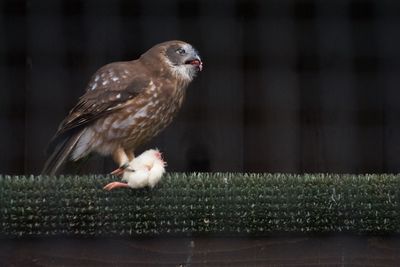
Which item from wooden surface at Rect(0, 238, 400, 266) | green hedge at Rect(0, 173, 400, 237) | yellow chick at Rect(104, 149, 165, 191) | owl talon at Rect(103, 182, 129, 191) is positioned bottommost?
wooden surface at Rect(0, 238, 400, 266)

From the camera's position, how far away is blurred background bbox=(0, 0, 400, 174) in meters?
2.58

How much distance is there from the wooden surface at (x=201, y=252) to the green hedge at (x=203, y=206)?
20 mm

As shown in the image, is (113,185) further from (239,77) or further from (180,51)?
(239,77)

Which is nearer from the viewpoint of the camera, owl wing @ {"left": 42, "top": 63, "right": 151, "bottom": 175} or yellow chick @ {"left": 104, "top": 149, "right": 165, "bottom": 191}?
yellow chick @ {"left": 104, "top": 149, "right": 165, "bottom": 191}

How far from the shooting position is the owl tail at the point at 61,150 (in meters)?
2.05

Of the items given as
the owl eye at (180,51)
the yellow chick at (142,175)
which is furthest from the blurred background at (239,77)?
the yellow chick at (142,175)

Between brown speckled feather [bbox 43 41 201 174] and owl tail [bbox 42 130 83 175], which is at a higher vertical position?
brown speckled feather [bbox 43 41 201 174]

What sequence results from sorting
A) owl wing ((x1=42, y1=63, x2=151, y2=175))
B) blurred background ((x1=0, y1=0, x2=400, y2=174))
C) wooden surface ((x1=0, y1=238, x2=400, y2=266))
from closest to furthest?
wooden surface ((x1=0, y1=238, x2=400, y2=266)), owl wing ((x1=42, y1=63, x2=151, y2=175)), blurred background ((x1=0, y1=0, x2=400, y2=174))

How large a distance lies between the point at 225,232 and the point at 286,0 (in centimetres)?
117

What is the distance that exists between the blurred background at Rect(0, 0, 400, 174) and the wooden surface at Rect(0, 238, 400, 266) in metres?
1.11

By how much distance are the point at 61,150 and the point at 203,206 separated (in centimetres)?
62

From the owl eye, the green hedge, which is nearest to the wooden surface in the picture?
the green hedge

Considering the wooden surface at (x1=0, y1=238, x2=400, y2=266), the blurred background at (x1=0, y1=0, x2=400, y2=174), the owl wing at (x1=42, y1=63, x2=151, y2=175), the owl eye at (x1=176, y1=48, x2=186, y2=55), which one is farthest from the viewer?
the blurred background at (x1=0, y1=0, x2=400, y2=174)

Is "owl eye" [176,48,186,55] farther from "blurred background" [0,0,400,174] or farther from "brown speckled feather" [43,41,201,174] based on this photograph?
"blurred background" [0,0,400,174]
